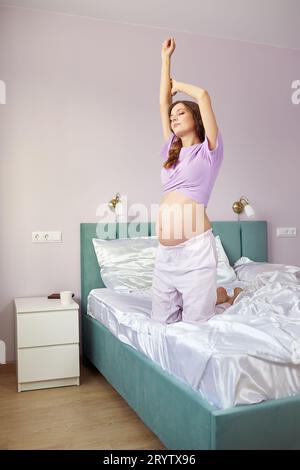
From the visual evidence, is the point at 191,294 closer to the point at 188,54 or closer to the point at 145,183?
the point at 145,183

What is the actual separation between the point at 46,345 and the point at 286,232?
2161 mm

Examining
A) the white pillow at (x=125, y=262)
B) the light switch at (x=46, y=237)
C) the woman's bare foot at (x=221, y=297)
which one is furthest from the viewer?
the light switch at (x=46, y=237)

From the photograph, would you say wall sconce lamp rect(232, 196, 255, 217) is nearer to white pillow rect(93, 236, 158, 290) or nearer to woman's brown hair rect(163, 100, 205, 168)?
white pillow rect(93, 236, 158, 290)

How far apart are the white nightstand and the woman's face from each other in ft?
4.11

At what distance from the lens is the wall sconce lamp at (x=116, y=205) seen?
3.21 m

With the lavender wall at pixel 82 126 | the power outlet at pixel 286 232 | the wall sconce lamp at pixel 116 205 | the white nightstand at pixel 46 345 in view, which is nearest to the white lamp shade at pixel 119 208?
the wall sconce lamp at pixel 116 205

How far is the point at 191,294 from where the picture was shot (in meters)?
1.99

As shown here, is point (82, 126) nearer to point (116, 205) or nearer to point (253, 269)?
point (116, 205)

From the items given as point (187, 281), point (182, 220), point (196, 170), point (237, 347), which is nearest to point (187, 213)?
→ point (182, 220)

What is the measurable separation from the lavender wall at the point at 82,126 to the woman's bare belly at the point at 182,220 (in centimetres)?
122

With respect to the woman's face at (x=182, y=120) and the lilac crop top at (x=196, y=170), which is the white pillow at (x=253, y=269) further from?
the woman's face at (x=182, y=120)

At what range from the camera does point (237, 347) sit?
1583 mm

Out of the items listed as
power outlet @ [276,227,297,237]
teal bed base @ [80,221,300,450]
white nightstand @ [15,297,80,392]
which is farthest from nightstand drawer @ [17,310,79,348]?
power outlet @ [276,227,297,237]
